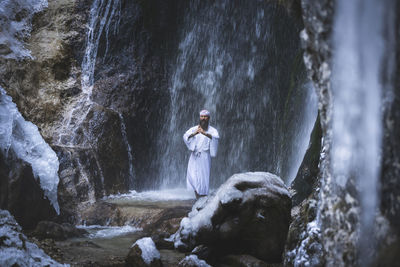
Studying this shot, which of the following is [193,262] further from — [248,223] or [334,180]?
[334,180]

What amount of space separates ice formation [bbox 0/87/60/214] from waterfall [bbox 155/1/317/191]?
6.15 m

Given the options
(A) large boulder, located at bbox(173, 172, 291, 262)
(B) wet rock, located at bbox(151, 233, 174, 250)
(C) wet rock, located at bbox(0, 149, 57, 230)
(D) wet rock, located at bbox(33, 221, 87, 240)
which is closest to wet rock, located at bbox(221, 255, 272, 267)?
(A) large boulder, located at bbox(173, 172, 291, 262)

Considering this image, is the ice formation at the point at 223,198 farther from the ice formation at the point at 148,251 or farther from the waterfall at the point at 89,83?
the waterfall at the point at 89,83

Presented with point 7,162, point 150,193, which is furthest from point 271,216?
point 150,193

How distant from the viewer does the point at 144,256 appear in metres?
4.70

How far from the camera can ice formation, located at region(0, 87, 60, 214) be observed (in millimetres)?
6570

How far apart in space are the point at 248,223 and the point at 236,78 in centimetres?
929

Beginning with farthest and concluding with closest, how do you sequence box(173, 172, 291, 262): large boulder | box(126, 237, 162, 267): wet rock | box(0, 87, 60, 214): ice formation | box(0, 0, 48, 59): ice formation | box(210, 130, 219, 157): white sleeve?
box(0, 0, 48, 59): ice formation → box(210, 130, 219, 157): white sleeve → box(0, 87, 60, 214): ice formation → box(173, 172, 291, 262): large boulder → box(126, 237, 162, 267): wet rock

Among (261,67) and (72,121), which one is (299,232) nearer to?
(72,121)

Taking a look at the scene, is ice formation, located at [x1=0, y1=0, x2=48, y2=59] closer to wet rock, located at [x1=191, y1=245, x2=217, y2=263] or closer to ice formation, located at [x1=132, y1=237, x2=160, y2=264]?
ice formation, located at [x1=132, y1=237, x2=160, y2=264]

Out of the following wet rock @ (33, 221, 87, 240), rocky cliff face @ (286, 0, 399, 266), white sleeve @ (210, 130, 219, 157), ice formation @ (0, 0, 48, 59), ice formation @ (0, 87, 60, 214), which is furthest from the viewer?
ice formation @ (0, 0, 48, 59)

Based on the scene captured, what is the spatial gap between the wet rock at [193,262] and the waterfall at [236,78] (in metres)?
8.53

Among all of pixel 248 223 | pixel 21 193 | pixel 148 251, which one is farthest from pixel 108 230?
pixel 248 223

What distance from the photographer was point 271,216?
16.6 ft
